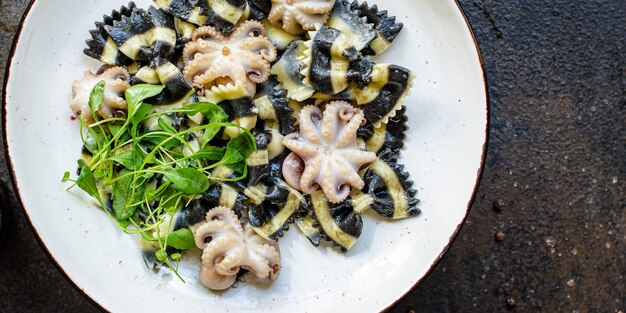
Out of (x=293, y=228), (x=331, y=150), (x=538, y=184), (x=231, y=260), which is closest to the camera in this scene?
(x=231, y=260)

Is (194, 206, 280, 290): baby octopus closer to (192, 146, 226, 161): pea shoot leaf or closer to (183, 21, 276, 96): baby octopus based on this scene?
(192, 146, 226, 161): pea shoot leaf

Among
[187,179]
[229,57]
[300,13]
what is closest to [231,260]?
[187,179]

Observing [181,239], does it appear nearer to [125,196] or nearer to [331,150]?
[125,196]

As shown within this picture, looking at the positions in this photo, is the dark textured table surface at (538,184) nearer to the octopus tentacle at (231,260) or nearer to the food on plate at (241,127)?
the food on plate at (241,127)

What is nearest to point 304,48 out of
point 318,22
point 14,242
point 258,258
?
point 318,22

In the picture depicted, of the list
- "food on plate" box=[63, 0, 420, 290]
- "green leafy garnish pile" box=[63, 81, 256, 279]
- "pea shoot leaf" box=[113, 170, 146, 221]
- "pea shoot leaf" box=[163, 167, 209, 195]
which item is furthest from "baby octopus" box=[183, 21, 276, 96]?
"pea shoot leaf" box=[113, 170, 146, 221]

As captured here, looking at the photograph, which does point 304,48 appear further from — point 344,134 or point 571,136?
point 571,136
